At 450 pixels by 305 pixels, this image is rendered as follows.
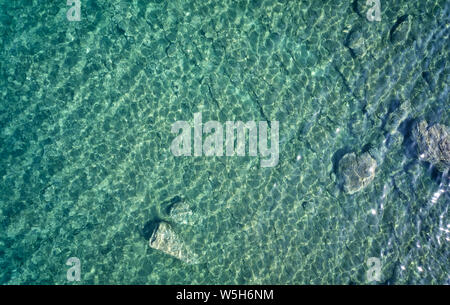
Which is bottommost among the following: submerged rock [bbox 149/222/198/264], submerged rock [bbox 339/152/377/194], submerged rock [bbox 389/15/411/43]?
submerged rock [bbox 149/222/198/264]

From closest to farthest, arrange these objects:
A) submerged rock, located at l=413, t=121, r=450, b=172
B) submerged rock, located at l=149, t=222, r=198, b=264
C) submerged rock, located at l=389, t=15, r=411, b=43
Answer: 1. submerged rock, located at l=149, t=222, r=198, b=264
2. submerged rock, located at l=413, t=121, r=450, b=172
3. submerged rock, located at l=389, t=15, r=411, b=43

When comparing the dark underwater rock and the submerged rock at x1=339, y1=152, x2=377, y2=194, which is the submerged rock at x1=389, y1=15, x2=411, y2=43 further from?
the dark underwater rock

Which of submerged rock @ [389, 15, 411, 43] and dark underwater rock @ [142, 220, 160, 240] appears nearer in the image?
dark underwater rock @ [142, 220, 160, 240]

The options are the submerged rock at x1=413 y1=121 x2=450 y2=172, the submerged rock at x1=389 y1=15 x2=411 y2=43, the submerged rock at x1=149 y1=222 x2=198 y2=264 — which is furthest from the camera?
the submerged rock at x1=389 y1=15 x2=411 y2=43

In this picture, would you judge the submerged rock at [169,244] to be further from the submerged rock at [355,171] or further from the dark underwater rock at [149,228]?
the submerged rock at [355,171]

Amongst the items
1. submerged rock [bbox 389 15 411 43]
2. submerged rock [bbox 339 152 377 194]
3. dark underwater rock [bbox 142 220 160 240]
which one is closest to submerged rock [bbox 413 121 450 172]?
submerged rock [bbox 339 152 377 194]

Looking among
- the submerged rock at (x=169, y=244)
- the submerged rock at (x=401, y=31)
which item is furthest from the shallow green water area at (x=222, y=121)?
the submerged rock at (x=169, y=244)

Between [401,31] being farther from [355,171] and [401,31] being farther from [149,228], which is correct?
[149,228]
